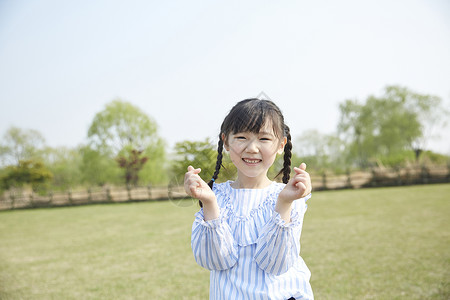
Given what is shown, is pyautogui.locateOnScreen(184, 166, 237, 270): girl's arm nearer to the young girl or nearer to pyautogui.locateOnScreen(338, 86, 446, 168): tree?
the young girl

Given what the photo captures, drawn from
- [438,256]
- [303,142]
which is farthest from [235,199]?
[438,256]

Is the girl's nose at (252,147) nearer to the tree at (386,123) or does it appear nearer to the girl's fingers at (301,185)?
the girl's fingers at (301,185)

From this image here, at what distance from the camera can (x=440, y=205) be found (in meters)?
11.6

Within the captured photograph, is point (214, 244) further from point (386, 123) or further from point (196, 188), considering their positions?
point (386, 123)

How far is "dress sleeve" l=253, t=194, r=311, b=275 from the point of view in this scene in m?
1.38

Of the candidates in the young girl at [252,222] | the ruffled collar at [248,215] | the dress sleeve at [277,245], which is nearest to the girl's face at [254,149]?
the young girl at [252,222]

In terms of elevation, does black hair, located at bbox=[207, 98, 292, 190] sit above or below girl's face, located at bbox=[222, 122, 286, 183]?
above

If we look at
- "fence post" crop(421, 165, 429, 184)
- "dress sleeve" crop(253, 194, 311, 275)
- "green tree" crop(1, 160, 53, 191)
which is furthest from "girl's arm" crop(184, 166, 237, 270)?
"green tree" crop(1, 160, 53, 191)

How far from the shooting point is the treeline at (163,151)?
78.4 inches

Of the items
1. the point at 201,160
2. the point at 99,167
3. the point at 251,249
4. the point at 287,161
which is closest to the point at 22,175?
the point at 99,167

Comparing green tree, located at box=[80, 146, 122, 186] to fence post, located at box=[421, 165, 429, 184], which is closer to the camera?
fence post, located at box=[421, 165, 429, 184]

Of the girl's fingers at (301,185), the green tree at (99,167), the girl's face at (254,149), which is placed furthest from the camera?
the green tree at (99,167)

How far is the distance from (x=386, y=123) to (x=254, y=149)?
140ft

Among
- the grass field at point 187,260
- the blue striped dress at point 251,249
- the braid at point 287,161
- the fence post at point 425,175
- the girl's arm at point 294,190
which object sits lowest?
the grass field at point 187,260
